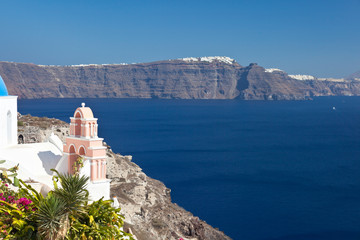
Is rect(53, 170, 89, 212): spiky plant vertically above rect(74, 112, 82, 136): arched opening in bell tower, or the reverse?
rect(74, 112, 82, 136): arched opening in bell tower

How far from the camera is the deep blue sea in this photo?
40.1 m

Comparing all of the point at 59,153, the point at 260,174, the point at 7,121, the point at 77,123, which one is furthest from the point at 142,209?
the point at 260,174

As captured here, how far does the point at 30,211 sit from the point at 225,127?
365 feet

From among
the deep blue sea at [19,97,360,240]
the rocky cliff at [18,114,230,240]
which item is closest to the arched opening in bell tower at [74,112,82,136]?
the rocky cliff at [18,114,230,240]

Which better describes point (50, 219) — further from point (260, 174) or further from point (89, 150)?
point (260, 174)

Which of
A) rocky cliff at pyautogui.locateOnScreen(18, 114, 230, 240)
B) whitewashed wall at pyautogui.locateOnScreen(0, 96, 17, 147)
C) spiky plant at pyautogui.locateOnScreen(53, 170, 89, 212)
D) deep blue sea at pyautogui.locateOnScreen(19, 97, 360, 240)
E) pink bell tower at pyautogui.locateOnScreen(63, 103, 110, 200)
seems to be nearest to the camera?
spiky plant at pyautogui.locateOnScreen(53, 170, 89, 212)

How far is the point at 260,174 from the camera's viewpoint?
2376 inches

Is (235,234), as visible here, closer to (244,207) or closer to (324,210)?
(244,207)

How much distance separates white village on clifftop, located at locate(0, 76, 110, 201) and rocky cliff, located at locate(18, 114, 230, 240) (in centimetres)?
555

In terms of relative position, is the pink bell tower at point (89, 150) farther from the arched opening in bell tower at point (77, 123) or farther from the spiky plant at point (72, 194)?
the spiky plant at point (72, 194)

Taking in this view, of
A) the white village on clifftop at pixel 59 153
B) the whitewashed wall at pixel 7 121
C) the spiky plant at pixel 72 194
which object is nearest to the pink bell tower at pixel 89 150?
the white village on clifftop at pixel 59 153

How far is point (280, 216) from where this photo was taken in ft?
137

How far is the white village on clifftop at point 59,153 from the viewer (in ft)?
56.6

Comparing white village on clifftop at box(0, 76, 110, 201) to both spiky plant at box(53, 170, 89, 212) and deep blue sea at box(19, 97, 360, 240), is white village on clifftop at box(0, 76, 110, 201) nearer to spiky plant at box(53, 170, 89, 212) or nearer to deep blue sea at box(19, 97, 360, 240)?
spiky plant at box(53, 170, 89, 212)
